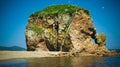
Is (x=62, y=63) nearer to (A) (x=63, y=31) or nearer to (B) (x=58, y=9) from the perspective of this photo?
(A) (x=63, y=31)

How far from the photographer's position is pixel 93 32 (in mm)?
75375

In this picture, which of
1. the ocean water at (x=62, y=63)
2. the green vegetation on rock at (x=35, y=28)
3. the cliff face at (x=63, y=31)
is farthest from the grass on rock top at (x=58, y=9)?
the ocean water at (x=62, y=63)

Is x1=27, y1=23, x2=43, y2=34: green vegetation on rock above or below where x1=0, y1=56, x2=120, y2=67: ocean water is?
above

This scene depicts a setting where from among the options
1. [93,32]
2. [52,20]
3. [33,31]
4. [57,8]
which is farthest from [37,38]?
[93,32]

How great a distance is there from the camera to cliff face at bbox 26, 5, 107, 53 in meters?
70.7

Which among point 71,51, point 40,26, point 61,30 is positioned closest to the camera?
point 71,51

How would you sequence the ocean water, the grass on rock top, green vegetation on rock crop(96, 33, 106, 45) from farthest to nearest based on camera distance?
the grass on rock top
green vegetation on rock crop(96, 33, 106, 45)
the ocean water

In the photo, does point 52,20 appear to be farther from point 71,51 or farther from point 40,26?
point 71,51

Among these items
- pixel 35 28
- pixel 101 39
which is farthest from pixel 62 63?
pixel 35 28

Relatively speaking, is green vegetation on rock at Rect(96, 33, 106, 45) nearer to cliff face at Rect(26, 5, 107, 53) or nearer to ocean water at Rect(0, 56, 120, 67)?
cliff face at Rect(26, 5, 107, 53)

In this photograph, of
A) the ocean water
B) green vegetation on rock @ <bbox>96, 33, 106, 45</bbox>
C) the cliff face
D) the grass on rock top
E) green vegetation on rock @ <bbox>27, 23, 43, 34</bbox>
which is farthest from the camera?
green vegetation on rock @ <bbox>27, 23, 43, 34</bbox>

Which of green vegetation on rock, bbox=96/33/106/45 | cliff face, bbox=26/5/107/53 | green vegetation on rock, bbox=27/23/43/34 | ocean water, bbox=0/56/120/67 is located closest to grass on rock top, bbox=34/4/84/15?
cliff face, bbox=26/5/107/53

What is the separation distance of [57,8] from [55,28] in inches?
319

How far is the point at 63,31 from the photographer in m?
74.0
